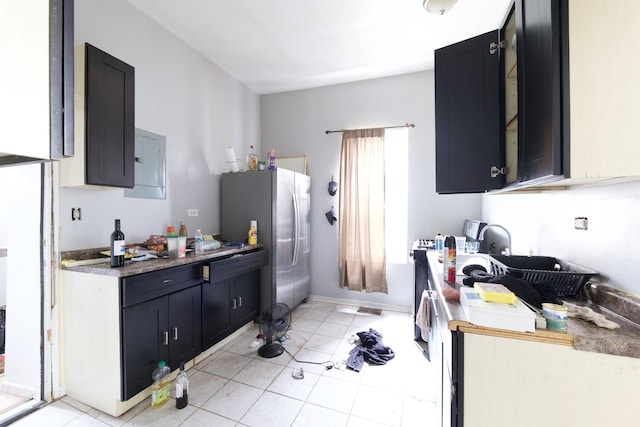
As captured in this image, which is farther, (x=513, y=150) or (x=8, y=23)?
(x=513, y=150)

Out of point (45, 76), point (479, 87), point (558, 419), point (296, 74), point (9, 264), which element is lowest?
point (558, 419)

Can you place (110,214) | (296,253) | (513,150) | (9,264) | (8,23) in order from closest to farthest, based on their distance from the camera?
(8,23), (513,150), (9,264), (110,214), (296,253)

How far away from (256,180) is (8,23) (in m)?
2.67

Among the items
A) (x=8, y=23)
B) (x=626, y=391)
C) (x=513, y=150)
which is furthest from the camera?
(x=513, y=150)

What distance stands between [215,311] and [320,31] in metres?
2.87

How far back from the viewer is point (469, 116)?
1.57 metres

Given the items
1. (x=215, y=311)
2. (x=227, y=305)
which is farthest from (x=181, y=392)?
(x=227, y=305)

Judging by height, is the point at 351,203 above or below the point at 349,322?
above

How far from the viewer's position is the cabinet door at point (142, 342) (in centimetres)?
165

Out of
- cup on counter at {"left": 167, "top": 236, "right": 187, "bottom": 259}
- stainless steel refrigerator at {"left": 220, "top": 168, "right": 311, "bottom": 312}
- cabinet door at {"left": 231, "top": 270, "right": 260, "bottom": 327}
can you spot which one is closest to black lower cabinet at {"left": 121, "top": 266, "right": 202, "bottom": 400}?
cup on counter at {"left": 167, "top": 236, "right": 187, "bottom": 259}

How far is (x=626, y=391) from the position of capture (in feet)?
2.67

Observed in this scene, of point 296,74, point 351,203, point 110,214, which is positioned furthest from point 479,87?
point 110,214

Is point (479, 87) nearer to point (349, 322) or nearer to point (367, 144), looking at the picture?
point (367, 144)

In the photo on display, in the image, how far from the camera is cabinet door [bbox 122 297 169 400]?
165 centimetres
